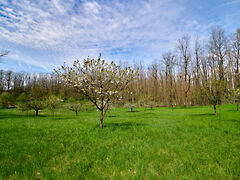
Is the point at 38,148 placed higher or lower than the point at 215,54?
lower

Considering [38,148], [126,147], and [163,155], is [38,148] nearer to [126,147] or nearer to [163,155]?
[126,147]

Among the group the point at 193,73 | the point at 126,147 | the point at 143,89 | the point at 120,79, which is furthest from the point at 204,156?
the point at 143,89

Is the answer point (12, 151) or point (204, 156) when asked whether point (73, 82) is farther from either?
point (204, 156)

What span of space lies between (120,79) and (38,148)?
633 cm

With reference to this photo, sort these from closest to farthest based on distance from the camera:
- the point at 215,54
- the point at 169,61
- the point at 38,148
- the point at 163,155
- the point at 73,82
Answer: the point at 163,155 < the point at 38,148 < the point at 73,82 < the point at 215,54 < the point at 169,61

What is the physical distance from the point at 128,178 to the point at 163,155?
2.09 meters

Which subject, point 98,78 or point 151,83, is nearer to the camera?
point 98,78

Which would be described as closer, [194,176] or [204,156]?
[194,176]

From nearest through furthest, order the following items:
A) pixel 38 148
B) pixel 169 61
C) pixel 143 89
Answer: pixel 38 148 → pixel 169 61 → pixel 143 89

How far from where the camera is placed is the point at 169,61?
4800 centimetres

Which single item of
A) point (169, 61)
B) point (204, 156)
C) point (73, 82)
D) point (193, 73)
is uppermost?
point (169, 61)

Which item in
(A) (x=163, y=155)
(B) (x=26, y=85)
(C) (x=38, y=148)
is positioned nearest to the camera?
(A) (x=163, y=155)

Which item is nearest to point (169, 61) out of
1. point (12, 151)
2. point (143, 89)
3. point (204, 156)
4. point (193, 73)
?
point (193, 73)

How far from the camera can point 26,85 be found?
9500 cm
